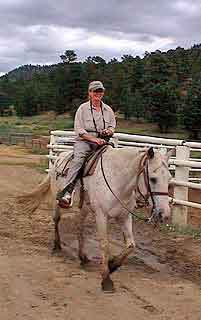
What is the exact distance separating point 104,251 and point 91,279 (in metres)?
0.46

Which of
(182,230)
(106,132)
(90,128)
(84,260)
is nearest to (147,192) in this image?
(106,132)

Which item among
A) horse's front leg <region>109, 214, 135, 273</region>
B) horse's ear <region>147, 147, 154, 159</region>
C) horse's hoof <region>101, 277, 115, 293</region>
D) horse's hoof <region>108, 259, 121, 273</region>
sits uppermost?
horse's ear <region>147, 147, 154, 159</region>

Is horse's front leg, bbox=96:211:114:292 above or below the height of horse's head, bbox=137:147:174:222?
below

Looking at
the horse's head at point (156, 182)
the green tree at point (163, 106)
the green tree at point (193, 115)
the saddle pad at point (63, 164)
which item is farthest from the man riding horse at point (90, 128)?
the green tree at point (163, 106)

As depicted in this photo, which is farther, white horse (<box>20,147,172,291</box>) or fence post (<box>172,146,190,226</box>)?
fence post (<box>172,146,190,226</box>)

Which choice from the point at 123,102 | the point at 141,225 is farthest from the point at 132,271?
the point at 123,102

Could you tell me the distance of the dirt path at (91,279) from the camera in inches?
194

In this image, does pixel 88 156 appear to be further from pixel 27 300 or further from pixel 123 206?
pixel 27 300

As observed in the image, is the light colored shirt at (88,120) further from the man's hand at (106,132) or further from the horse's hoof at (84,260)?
the horse's hoof at (84,260)

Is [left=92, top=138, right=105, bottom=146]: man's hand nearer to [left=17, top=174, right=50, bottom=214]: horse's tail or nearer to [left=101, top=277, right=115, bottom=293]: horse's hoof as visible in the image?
[left=101, top=277, right=115, bottom=293]: horse's hoof

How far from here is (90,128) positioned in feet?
21.7

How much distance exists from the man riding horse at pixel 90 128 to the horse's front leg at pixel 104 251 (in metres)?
0.82

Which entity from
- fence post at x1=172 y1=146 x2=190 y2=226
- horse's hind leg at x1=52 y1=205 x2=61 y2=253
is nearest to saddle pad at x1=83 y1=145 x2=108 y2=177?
horse's hind leg at x1=52 y1=205 x2=61 y2=253

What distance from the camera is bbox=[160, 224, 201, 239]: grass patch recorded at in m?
8.52
